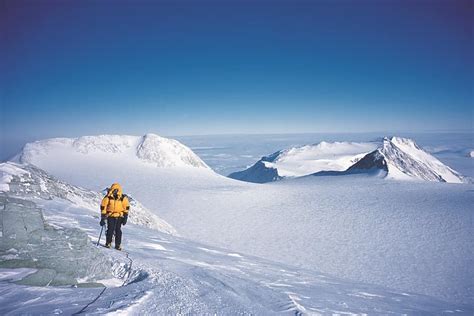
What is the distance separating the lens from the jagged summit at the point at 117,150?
4812 centimetres

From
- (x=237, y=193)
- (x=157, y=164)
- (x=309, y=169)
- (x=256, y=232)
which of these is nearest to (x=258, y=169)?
(x=309, y=169)

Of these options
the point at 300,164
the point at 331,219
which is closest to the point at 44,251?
the point at 331,219

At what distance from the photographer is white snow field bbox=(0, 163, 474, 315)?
500cm

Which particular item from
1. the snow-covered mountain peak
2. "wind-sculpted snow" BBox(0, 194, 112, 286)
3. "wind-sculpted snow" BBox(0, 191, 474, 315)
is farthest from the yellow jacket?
the snow-covered mountain peak

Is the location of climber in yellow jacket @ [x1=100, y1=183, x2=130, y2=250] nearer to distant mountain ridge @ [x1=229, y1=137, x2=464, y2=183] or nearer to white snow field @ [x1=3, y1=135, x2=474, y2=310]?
white snow field @ [x1=3, y1=135, x2=474, y2=310]

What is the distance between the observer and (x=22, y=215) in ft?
27.2

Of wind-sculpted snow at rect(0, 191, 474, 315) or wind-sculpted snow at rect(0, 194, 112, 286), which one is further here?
wind-sculpted snow at rect(0, 194, 112, 286)

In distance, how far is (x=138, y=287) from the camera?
5.81 metres

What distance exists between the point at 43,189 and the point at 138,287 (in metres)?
11.5

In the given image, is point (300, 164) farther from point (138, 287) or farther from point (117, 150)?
point (138, 287)

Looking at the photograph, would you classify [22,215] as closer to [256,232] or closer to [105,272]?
[105,272]

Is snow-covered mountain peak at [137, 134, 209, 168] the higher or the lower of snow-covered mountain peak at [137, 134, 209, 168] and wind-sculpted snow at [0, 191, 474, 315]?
the higher

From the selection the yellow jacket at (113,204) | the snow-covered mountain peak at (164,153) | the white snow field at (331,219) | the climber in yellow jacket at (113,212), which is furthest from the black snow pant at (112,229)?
the snow-covered mountain peak at (164,153)

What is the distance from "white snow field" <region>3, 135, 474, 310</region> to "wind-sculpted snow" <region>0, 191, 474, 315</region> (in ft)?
20.6
